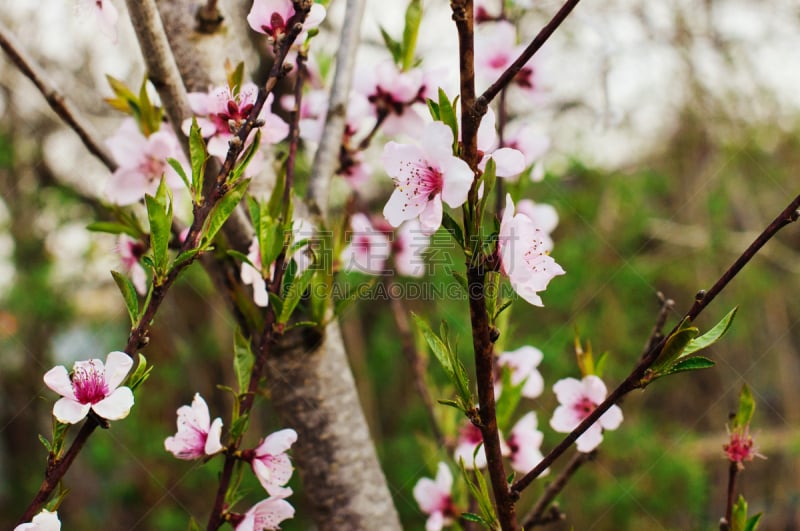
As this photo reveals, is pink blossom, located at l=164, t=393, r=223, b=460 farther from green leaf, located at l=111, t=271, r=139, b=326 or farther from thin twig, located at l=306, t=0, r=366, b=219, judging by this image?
thin twig, located at l=306, t=0, r=366, b=219

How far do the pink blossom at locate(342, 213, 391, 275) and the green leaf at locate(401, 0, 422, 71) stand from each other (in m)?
0.30

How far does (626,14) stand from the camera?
3162 millimetres

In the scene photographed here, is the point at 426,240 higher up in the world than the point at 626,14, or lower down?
lower down

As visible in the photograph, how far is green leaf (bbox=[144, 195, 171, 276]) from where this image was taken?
52 centimetres

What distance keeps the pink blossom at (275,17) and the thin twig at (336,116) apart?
199 mm

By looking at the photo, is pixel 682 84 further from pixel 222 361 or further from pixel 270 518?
pixel 270 518

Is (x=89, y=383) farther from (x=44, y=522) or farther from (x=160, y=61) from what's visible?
(x=160, y=61)

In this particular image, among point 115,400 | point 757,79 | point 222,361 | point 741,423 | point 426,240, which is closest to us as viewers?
point 115,400

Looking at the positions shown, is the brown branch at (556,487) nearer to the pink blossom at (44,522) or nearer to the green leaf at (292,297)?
the green leaf at (292,297)

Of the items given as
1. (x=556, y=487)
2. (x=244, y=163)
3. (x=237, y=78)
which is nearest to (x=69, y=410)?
(x=244, y=163)

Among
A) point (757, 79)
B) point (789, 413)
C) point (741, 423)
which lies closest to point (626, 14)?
point (757, 79)

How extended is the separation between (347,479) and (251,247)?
10.5 inches

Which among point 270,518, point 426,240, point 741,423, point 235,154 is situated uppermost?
point 426,240

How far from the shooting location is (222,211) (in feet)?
1.78
